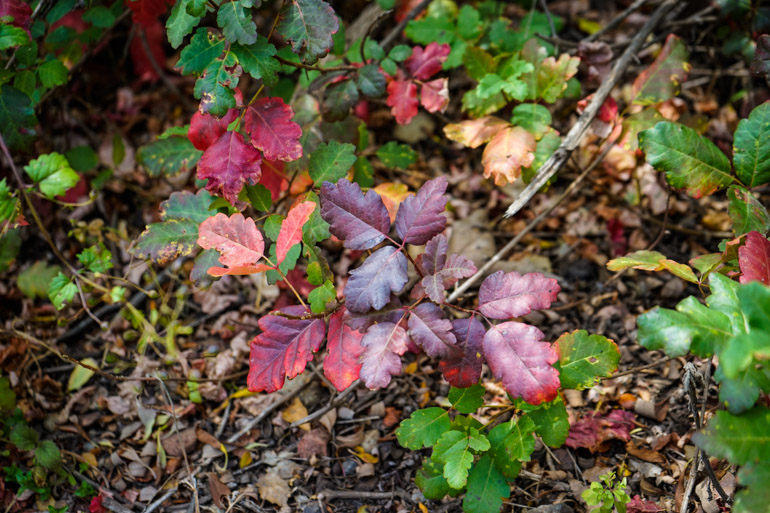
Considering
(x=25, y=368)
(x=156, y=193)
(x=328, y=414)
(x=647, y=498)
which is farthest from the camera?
(x=156, y=193)

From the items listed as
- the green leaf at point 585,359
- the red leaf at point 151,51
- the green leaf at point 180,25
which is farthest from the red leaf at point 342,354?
the red leaf at point 151,51

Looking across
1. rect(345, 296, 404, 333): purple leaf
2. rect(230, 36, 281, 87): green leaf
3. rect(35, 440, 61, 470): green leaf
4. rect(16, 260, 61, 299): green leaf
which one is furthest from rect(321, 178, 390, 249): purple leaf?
rect(16, 260, 61, 299): green leaf

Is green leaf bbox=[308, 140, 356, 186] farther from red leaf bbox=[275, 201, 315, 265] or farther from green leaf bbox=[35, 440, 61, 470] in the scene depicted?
green leaf bbox=[35, 440, 61, 470]

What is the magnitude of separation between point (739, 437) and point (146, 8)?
7.08ft

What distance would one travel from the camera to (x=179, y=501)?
1.90 m

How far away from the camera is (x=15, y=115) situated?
1954mm

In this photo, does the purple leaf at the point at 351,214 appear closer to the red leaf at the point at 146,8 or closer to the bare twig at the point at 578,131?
the bare twig at the point at 578,131

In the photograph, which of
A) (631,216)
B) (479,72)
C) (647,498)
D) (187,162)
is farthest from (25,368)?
(631,216)

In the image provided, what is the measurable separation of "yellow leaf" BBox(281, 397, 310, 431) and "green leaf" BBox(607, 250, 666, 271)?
1.18 metres

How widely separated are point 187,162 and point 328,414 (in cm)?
106

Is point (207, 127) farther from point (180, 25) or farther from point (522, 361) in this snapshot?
point (522, 361)

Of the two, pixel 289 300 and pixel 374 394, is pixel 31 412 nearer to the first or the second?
pixel 289 300

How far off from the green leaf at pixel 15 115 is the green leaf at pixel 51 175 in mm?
92

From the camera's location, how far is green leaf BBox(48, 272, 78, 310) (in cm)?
195
